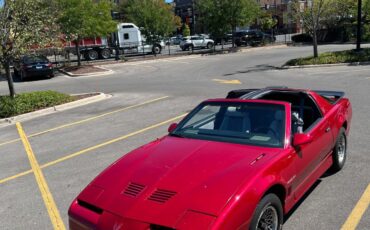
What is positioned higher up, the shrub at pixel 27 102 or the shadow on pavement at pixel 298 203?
the shrub at pixel 27 102

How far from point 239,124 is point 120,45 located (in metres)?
35.1

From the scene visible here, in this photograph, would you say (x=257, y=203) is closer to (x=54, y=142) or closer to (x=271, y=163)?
(x=271, y=163)

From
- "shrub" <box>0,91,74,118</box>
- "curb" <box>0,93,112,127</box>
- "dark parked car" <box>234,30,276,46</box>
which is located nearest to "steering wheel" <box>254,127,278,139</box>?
"curb" <box>0,93,112,127</box>

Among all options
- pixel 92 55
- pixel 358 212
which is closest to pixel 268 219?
pixel 358 212

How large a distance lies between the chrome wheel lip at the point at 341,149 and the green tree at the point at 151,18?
31.4 meters

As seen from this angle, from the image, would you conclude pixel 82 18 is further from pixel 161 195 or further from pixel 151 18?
pixel 161 195

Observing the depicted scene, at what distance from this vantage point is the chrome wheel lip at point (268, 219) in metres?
3.74

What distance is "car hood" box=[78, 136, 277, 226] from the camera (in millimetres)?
3426

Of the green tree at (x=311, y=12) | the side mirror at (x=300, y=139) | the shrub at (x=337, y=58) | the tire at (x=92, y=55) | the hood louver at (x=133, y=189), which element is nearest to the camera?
the hood louver at (x=133, y=189)

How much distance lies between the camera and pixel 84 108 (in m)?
13.7

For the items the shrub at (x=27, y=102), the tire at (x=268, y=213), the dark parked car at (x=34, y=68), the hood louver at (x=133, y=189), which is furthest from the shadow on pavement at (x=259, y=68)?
the hood louver at (x=133, y=189)

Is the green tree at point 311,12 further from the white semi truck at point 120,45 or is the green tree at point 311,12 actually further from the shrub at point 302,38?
the shrub at point 302,38

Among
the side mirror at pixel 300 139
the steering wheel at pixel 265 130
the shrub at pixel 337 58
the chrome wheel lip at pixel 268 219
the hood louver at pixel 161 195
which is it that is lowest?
the shrub at pixel 337 58

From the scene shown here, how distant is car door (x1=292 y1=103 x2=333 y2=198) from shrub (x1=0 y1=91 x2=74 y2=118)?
10.4 m
